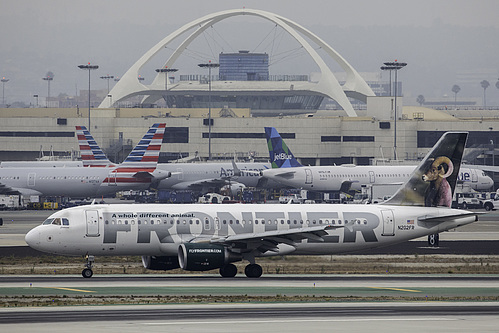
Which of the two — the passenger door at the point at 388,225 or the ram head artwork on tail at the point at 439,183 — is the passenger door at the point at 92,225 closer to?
the passenger door at the point at 388,225

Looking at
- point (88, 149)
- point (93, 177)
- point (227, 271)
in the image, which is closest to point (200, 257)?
point (227, 271)

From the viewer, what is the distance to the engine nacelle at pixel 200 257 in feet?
160

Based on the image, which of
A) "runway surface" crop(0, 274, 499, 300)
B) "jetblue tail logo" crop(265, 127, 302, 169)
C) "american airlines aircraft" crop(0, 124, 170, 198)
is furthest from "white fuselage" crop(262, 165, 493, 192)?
"runway surface" crop(0, 274, 499, 300)

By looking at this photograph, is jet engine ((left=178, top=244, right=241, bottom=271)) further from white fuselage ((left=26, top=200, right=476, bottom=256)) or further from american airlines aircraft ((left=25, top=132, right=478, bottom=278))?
white fuselage ((left=26, top=200, right=476, bottom=256))

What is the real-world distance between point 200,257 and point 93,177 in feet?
252

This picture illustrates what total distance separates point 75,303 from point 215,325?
28.0 feet

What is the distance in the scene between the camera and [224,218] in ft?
171

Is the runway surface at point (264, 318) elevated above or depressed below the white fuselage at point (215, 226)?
below

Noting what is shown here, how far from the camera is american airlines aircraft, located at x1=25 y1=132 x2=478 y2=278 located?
49781 mm

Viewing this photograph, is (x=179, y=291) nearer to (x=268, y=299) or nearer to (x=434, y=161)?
(x=268, y=299)

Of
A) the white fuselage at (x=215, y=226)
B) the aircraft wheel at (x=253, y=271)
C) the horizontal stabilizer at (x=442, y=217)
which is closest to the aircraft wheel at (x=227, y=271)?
the aircraft wheel at (x=253, y=271)

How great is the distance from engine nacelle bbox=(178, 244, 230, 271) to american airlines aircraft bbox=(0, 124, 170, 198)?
73.4 m

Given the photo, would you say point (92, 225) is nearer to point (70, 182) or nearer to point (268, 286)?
point (268, 286)

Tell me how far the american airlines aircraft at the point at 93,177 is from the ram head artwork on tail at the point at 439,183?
6993cm
